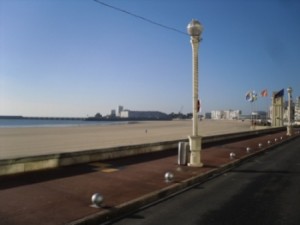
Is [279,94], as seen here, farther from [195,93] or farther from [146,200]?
[146,200]

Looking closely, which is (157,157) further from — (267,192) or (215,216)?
(215,216)

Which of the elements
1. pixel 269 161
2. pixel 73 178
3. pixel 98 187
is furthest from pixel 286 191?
pixel 269 161

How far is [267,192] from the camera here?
10984 mm

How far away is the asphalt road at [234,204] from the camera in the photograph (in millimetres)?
7984

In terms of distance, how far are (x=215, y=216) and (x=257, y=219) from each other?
0.81 meters

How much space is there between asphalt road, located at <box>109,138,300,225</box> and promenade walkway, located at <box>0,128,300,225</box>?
43 cm

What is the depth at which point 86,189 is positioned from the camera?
10133 millimetres

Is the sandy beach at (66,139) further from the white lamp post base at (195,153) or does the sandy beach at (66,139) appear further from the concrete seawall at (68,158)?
the white lamp post base at (195,153)

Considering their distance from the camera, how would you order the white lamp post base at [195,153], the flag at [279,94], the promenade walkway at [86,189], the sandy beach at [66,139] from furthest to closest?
the flag at [279,94]
the sandy beach at [66,139]
the white lamp post base at [195,153]
the promenade walkway at [86,189]

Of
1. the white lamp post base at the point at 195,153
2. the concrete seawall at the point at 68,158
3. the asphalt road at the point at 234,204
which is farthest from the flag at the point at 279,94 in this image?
the asphalt road at the point at 234,204

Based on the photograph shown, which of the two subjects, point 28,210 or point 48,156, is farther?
point 48,156

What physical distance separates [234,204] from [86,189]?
3.56 meters

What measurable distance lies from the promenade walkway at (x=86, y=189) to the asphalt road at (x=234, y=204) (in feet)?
1.41

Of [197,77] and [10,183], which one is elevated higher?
[197,77]
